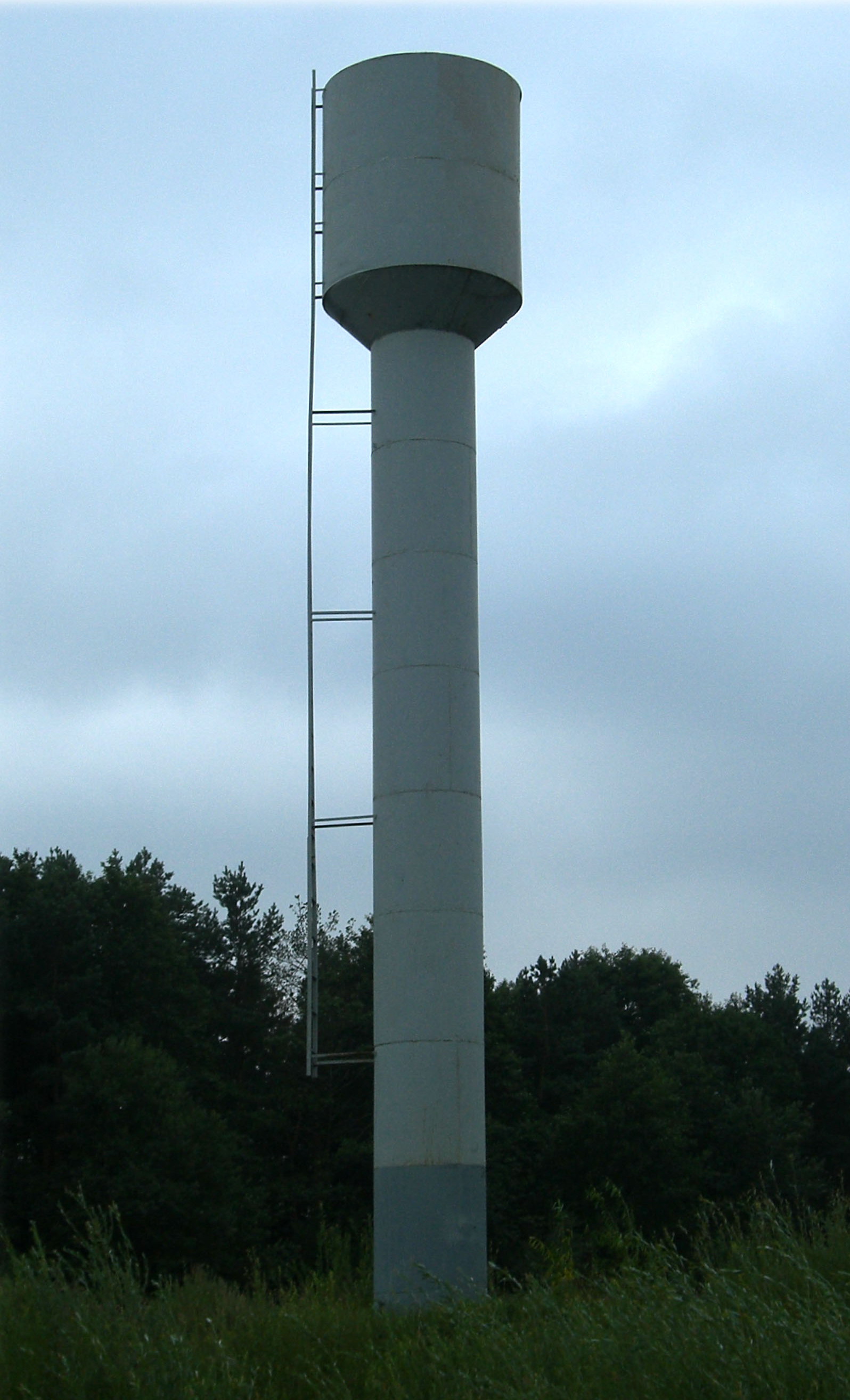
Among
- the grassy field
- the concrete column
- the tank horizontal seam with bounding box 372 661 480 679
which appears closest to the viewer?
the grassy field

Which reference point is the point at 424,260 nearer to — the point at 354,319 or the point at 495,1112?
the point at 354,319

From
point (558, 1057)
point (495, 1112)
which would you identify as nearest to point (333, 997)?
point (495, 1112)

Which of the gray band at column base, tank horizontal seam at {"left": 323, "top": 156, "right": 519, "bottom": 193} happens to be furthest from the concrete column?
tank horizontal seam at {"left": 323, "top": 156, "right": 519, "bottom": 193}

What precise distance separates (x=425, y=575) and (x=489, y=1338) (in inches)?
309

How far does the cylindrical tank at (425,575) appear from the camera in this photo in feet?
51.1

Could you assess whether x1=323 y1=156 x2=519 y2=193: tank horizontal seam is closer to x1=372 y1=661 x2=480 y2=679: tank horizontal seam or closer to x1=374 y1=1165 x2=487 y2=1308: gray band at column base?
x1=372 y1=661 x2=480 y2=679: tank horizontal seam

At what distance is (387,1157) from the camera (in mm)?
15672

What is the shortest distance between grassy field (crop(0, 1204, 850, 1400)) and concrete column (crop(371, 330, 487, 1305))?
184 cm

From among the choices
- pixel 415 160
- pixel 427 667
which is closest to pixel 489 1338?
pixel 427 667

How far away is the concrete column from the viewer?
15.4 metres

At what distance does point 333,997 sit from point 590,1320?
43585 millimetres

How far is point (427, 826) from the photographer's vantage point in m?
16.1

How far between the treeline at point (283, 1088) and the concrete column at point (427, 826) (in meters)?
9.04

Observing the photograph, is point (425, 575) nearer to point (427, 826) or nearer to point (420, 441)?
point (420, 441)
